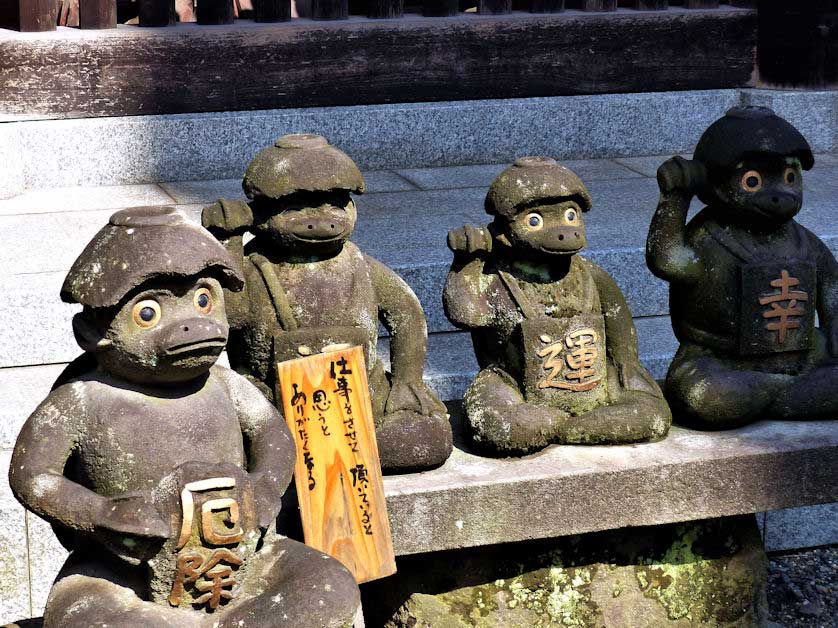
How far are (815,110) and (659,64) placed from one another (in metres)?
0.73

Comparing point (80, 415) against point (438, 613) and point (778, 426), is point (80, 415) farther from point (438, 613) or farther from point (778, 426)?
point (778, 426)

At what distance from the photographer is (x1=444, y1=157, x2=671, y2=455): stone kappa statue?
3.46 meters

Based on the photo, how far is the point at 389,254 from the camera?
4766 millimetres

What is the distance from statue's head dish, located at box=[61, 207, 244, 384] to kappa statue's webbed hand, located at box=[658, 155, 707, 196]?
4.17ft

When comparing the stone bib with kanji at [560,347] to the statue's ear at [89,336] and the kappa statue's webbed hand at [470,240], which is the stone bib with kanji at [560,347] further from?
the statue's ear at [89,336]

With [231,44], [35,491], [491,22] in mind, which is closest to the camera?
[35,491]

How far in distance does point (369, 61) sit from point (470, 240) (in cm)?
267

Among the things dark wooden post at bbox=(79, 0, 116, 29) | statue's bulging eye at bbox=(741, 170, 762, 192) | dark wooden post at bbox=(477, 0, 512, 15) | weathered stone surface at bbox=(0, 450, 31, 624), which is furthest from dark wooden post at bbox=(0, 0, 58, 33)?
statue's bulging eye at bbox=(741, 170, 762, 192)

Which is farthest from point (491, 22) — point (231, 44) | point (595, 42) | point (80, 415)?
point (80, 415)

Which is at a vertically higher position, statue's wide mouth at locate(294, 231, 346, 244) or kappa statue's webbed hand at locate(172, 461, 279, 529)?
statue's wide mouth at locate(294, 231, 346, 244)

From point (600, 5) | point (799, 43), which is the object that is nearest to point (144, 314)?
point (600, 5)

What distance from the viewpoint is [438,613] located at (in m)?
3.61

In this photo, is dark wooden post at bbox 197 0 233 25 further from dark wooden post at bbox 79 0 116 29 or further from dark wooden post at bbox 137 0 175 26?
dark wooden post at bbox 79 0 116 29

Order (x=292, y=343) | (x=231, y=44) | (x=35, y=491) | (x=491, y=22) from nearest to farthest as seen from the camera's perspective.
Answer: (x=35, y=491), (x=292, y=343), (x=231, y=44), (x=491, y=22)
